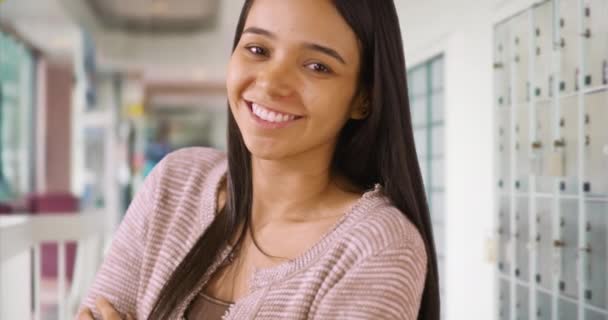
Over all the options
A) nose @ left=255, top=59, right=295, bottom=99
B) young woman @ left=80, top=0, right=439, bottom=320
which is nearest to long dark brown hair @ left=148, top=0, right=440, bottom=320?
young woman @ left=80, top=0, right=439, bottom=320

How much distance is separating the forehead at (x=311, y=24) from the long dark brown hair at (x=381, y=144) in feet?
0.04

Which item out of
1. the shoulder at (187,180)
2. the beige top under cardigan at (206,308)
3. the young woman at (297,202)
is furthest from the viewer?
the shoulder at (187,180)

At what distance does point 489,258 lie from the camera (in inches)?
32.2

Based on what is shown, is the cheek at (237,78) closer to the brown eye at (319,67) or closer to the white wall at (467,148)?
the brown eye at (319,67)

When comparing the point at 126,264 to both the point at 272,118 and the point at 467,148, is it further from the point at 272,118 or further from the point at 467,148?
the point at 467,148

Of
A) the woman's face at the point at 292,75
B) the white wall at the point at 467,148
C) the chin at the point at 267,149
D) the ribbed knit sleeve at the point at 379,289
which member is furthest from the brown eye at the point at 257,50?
the ribbed knit sleeve at the point at 379,289

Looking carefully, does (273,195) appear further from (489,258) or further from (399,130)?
(489,258)

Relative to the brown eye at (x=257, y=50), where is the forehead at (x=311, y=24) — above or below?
above

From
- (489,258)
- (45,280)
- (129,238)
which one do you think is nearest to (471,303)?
(489,258)

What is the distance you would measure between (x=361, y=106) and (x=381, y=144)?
69mm

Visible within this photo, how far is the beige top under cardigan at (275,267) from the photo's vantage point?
88 centimetres

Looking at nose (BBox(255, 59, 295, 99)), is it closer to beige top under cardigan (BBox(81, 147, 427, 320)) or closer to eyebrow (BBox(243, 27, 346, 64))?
eyebrow (BBox(243, 27, 346, 64))

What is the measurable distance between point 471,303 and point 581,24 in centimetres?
39

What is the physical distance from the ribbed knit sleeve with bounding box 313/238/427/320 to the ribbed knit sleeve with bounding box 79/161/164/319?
381 millimetres
